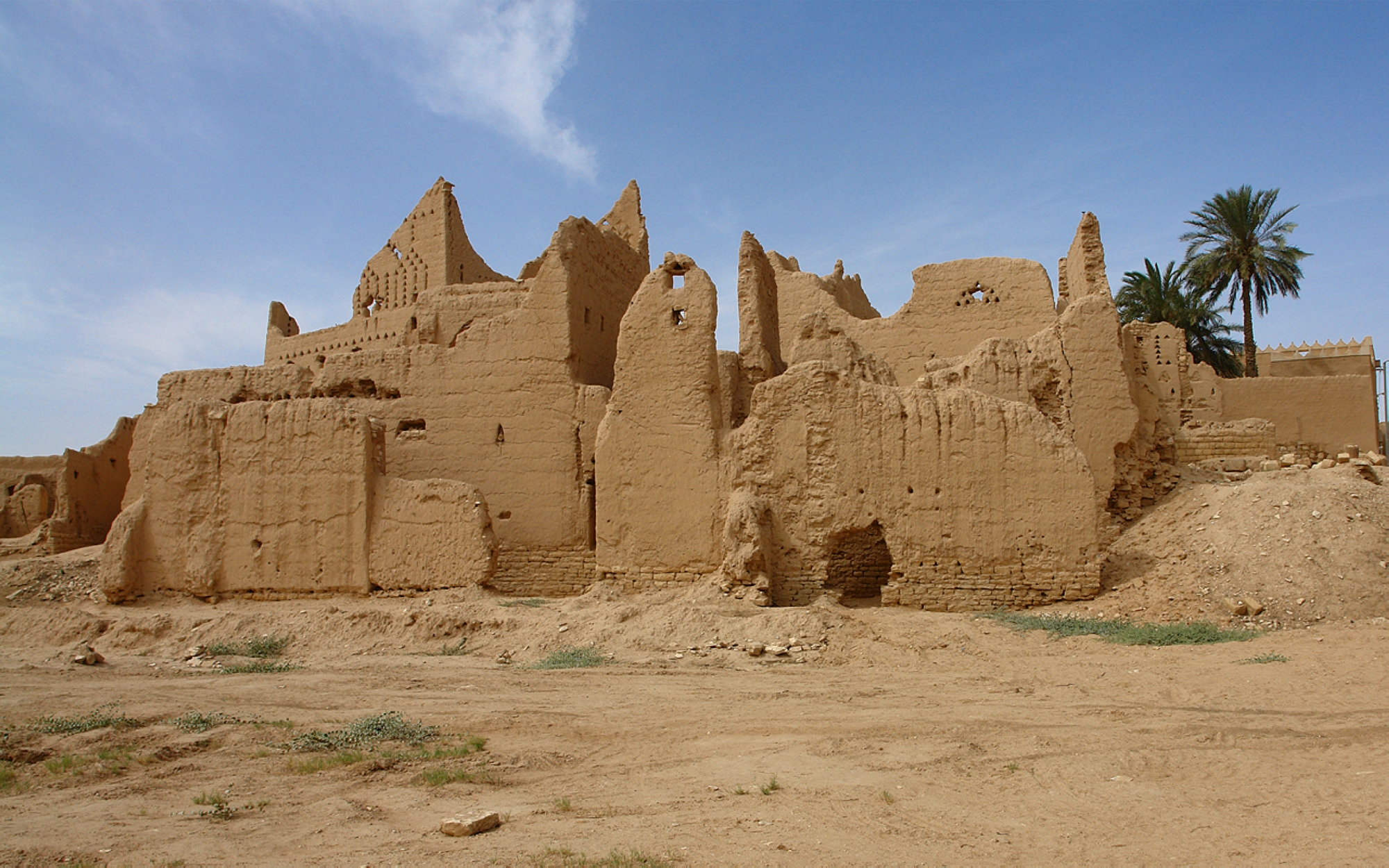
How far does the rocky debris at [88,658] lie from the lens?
9359 millimetres

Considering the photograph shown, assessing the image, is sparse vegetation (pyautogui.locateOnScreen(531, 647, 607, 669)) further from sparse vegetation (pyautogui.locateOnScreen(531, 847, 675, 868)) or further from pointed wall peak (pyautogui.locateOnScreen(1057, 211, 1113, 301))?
pointed wall peak (pyautogui.locateOnScreen(1057, 211, 1113, 301))

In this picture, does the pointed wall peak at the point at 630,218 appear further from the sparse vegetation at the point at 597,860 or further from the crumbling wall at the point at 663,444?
the sparse vegetation at the point at 597,860

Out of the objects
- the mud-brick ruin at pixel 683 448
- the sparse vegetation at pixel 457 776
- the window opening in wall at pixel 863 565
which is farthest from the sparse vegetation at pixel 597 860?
the window opening in wall at pixel 863 565

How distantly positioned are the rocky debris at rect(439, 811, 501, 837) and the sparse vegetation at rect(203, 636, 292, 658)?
6.41m

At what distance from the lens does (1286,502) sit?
1026cm

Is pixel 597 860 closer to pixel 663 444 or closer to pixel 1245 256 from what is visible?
pixel 663 444

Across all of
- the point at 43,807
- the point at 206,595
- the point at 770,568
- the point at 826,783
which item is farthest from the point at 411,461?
the point at 826,783

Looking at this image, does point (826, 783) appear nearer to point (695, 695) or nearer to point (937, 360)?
point (695, 695)

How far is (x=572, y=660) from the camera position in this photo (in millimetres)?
8594

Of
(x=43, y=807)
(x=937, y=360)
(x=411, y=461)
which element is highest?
(x=937, y=360)

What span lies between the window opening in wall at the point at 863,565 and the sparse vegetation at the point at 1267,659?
4588 millimetres

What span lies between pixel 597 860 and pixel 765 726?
8.00 feet

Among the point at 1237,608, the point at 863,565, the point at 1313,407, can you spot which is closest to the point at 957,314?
the point at 863,565

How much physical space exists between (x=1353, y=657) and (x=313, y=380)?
45.5 feet
